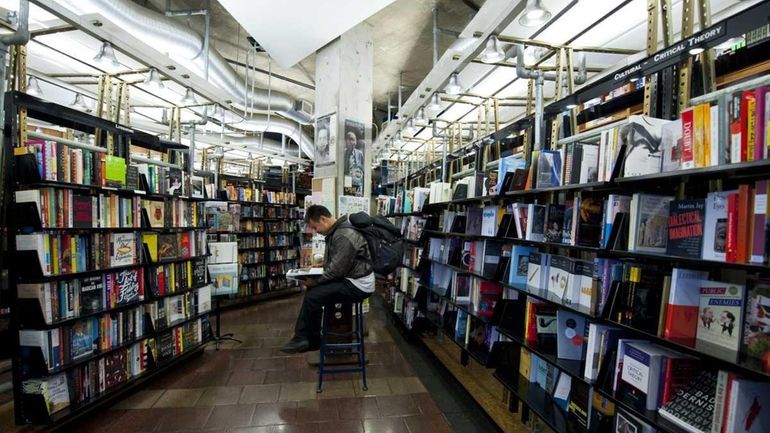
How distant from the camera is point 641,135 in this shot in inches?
66.2

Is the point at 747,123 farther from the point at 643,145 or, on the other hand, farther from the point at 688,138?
the point at 643,145

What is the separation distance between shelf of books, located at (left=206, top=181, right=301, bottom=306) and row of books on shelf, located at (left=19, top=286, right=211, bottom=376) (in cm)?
246

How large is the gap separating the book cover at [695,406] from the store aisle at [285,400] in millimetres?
1530

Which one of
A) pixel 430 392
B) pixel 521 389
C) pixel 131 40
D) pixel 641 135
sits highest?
pixel 131 40

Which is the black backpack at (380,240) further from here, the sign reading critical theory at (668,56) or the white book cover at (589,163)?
the sign reading critical theory at (668,56)

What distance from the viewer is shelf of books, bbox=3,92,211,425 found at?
8.23 feet

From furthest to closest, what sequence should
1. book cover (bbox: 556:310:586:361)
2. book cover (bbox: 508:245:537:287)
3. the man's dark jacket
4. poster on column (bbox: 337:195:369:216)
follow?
1. poster on column (bbox: 337:195:369:216)
2. the man's dark jacket
3. book cover (bbox: 508:245:537:287)
4. book cover (bbox: 556:310:586:361)

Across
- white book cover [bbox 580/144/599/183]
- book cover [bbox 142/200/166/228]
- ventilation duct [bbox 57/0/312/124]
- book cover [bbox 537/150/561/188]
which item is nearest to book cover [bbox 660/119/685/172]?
white book cover [bbox 580/144/599/183]

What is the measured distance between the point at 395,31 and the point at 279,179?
4.61m

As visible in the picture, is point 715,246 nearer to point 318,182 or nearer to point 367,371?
point 367,371

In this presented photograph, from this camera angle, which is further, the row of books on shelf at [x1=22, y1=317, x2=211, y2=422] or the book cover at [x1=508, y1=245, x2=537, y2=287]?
the book cover at [x1=508, y1=245, x2=537, y2=287]

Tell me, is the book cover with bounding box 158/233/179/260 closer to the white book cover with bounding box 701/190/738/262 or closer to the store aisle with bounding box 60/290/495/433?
the store aisle with bounding box 60/290/495/433

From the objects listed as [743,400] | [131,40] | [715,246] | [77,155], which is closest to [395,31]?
[131,40]

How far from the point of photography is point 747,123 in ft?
4.24
